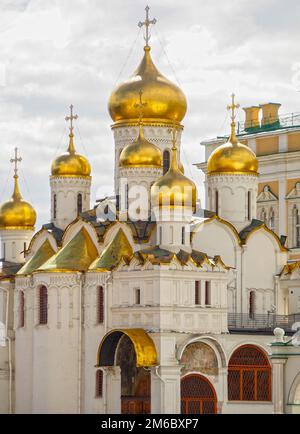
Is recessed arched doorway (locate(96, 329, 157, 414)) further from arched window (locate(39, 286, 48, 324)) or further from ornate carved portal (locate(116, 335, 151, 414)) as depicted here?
arched window (locate(39, 286, 48, 324))

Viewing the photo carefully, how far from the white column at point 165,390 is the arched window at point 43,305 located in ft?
14.9

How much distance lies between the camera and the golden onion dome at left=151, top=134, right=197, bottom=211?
164ft

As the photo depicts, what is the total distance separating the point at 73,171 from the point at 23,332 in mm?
6201

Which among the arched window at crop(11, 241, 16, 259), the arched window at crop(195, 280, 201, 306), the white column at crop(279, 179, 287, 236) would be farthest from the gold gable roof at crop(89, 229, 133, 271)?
the white column at crop(279, 179, 287, 236)

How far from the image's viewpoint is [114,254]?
169 feet

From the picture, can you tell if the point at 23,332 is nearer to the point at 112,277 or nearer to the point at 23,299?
the point at 23,299

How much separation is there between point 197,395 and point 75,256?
5.76 meters

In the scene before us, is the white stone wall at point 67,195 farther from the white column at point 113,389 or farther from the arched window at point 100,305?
the white column at point 113,389

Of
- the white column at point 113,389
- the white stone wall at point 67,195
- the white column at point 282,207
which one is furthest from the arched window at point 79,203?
the white column at point 282,207

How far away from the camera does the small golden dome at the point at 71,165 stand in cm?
5681

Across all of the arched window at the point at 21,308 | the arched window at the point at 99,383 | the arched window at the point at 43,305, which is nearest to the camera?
the arched window at the point at 99,383

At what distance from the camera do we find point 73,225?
54625 mm

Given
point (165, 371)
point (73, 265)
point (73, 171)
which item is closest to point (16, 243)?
point (73, 171)

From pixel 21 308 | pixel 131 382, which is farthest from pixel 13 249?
pixel 131 382
